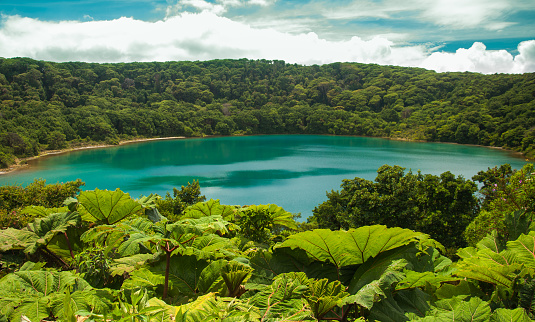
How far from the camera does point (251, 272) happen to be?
1829 millimetres

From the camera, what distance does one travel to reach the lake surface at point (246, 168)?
1164 inches

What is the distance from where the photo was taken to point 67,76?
88938mm

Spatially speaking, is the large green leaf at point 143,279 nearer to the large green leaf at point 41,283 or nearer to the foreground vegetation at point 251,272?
the foreground vegetation at point 251,272

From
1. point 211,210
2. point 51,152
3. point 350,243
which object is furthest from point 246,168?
point 350,243

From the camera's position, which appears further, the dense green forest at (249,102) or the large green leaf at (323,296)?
the dense green forest at (249,102)

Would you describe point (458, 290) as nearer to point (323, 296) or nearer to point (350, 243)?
point (350, 243)

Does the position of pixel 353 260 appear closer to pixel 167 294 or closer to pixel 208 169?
pixel 167 294

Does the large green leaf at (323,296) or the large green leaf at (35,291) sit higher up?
the large green leaf at (323,296)

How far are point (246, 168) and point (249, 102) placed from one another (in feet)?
228

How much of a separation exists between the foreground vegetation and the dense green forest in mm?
46344

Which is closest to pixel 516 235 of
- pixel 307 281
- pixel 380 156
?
pixel 307 281

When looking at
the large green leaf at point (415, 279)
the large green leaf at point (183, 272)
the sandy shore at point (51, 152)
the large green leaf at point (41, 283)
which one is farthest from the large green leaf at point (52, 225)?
the sandy shore at point (51, 152)

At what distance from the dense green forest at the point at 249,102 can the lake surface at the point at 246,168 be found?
8545mm

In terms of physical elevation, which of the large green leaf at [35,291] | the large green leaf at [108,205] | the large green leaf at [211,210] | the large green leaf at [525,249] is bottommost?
the large green leaf at [35,291]
